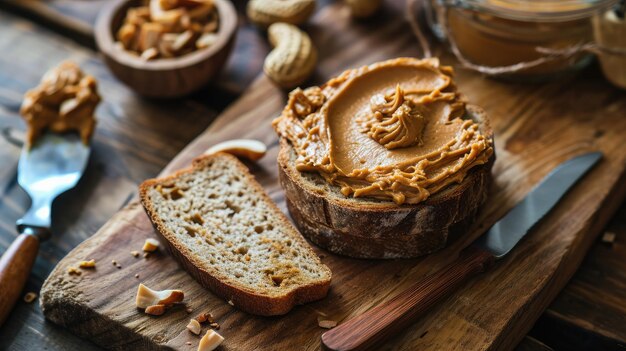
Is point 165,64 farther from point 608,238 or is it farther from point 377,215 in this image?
point 608,238

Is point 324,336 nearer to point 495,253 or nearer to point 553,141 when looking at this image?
point 495,253

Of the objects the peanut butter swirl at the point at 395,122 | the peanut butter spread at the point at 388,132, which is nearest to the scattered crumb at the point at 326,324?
the peanut butter spread at the point at 388,132

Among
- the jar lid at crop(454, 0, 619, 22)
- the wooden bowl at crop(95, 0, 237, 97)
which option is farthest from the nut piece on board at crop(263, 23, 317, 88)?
the jar lid at crop(454, 0, 619, 22)

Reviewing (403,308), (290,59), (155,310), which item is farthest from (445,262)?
(290,59)

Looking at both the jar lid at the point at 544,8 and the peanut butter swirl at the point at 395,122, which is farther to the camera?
the jar lid at the point at 544,8

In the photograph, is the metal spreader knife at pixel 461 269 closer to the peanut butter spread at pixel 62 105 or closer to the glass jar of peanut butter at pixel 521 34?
the glass jar of peanut butter at pixel 521 34

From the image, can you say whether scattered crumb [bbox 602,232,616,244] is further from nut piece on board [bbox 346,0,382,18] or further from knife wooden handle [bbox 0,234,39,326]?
knife wooden handle [bbox 0,234,39,326]

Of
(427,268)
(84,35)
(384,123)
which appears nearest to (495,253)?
(427,268)
